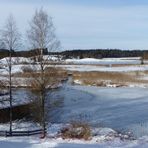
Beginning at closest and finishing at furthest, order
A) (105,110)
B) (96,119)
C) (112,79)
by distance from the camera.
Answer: (96,119)
(105,110)
(112,79)

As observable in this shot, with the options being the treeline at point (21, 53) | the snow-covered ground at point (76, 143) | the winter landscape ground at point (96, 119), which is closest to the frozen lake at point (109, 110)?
the winter landscape ground at point (96, 119)

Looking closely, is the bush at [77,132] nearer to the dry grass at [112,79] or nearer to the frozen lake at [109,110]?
the frozen lake at [109,110]

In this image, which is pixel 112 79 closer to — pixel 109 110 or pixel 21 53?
pixel 109 110

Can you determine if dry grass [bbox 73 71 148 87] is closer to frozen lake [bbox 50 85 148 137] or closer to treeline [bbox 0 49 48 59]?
frozen lake [bbox 50 85 148 137]

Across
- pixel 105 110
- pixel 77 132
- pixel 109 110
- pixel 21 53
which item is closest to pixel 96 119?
pixel 105 110

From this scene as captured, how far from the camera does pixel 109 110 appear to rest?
112 feet

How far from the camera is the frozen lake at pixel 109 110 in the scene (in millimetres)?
27938

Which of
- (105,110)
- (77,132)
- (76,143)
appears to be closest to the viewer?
(76,143)

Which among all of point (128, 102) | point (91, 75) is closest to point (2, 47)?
point (128, 102)

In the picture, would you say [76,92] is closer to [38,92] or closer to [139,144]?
[38,92]

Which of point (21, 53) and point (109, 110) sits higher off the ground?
point (21, 53)

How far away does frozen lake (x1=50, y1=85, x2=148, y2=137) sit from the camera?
27938 millimetres

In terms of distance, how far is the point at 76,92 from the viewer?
161ft

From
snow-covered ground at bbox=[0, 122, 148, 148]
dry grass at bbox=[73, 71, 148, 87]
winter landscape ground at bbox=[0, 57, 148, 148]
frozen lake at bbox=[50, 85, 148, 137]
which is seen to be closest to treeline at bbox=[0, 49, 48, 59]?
winter landscape ground at bbox=[0, 57, 148, 148]
